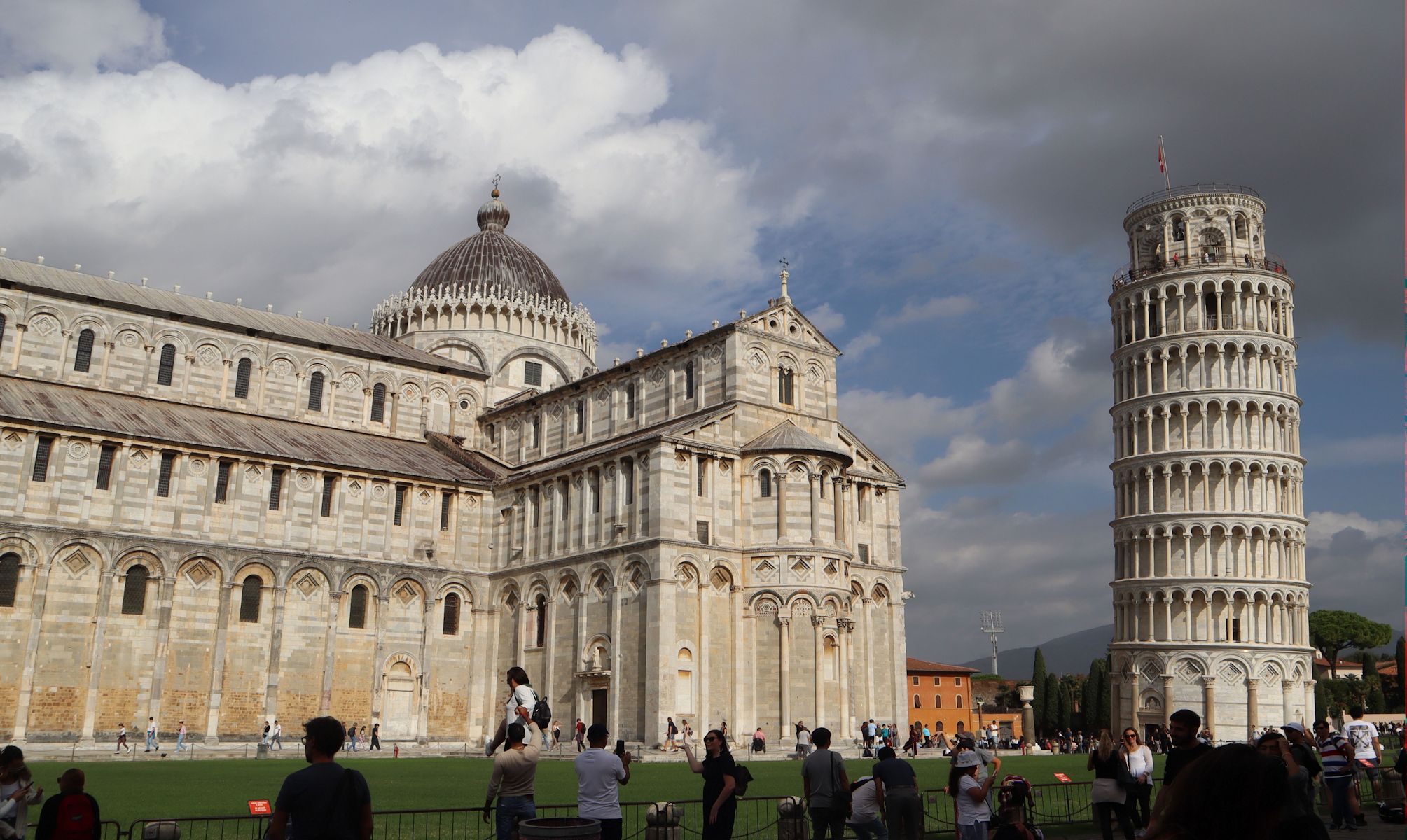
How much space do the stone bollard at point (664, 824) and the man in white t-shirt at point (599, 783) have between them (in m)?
2.84

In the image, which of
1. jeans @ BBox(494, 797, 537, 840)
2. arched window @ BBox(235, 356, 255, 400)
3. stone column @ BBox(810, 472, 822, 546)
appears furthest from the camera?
arched window @ BBox(235, 356, 255, 400)

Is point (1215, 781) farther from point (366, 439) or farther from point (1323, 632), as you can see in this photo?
point (1323, 632)

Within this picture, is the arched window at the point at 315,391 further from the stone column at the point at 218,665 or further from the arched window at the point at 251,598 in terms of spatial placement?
the stone column at the point at 218,665

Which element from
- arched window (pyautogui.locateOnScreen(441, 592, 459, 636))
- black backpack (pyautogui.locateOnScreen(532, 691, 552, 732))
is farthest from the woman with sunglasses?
Result: arched window (pyautogui.locateOnScreen(441, 592, 459, 636))

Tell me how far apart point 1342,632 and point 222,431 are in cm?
9897

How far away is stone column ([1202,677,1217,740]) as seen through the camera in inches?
2603

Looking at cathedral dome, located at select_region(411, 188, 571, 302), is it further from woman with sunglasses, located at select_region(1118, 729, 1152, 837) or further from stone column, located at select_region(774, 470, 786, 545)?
woman with sunglasses, located at select_region(1118, 729, 1152, 837)

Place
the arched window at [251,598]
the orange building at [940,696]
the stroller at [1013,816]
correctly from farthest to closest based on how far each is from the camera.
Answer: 1. the orange building at [940,696]
2. the arched window at [251,598]
3. the stroller at [1013,816]

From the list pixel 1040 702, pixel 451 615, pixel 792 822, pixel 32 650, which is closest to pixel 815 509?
pixel 451 615

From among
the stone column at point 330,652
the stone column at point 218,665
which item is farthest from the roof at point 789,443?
the stone column at point 218,665

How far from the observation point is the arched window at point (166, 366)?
51.5 meters

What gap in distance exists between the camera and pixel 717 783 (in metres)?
13.6

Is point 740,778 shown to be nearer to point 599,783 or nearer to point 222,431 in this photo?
point 599,783

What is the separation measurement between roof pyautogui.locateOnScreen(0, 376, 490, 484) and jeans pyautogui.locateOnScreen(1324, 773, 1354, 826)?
1556 inches
